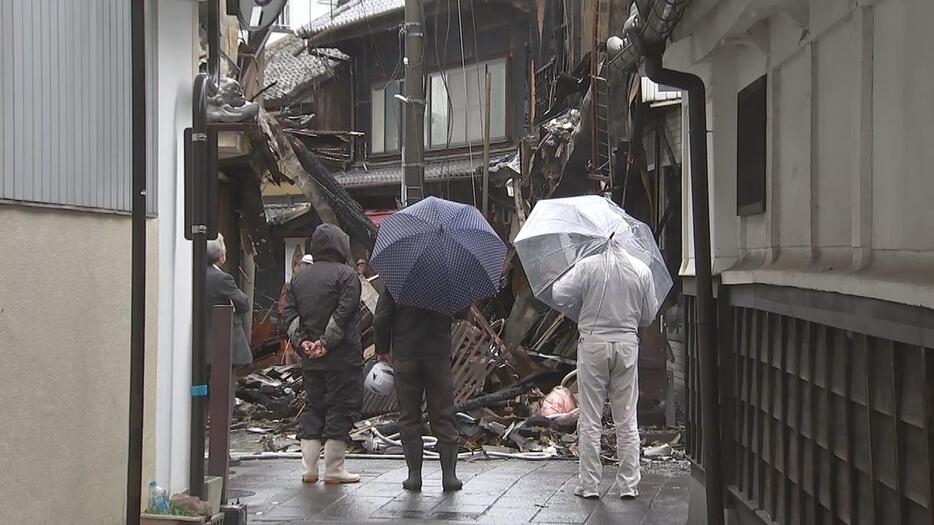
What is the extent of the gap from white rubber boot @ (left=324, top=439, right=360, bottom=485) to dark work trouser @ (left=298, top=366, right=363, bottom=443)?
0.23 ft

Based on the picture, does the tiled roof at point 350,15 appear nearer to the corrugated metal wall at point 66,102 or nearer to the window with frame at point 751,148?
the window with frame at point 751,148

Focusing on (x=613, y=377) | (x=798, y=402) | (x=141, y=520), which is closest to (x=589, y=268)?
(x=613, y=377)

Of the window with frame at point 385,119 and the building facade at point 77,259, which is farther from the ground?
the window with frame at point 385,119

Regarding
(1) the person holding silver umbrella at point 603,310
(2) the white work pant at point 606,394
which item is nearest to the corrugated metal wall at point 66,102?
(1) the person holding silver umbrella at point 603,310

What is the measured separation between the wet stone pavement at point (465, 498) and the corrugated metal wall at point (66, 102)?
3413 millimetres

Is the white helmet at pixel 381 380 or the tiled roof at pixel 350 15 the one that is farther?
the tiled roof at pixel 350 15

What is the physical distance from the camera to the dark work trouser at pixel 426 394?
30.7 ft

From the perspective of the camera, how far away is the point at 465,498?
927 centimetres

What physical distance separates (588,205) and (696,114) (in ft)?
7.57

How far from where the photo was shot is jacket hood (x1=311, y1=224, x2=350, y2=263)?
31.7 ft

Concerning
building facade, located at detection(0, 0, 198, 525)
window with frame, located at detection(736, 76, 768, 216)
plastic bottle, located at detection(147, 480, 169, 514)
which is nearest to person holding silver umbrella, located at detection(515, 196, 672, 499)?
window with frame, located at detection(736, 76, 768, 216)

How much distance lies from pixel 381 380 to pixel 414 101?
143 inches

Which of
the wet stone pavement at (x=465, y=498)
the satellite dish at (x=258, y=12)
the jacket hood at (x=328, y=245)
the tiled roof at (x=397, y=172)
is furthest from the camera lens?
the tiled roof at (x=397, y=172)

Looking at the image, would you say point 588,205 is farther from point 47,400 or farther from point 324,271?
point 47,400
